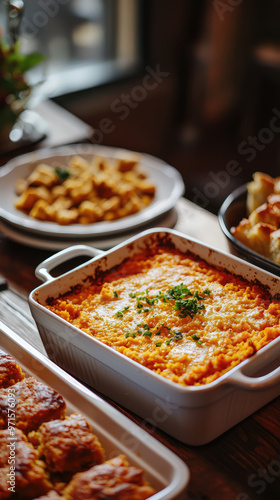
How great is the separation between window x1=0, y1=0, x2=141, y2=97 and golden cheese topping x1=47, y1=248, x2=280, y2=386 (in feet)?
9.11

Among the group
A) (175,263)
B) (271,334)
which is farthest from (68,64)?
(271,334)

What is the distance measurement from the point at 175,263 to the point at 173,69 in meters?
3.49

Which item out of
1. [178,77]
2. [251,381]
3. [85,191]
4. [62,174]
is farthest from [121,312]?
[178,77]

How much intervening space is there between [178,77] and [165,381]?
160 inches

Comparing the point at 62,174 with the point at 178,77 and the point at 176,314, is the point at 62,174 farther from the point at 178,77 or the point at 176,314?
the point at 178,77

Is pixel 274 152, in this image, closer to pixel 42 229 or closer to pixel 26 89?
pixel 26 89

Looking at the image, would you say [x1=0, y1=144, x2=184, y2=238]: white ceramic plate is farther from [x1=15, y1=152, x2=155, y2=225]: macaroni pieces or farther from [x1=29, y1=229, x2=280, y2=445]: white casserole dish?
[x1=29, y1=229, x2=280, y2=445]: white casserole dish

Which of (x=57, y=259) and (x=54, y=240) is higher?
(x=57, y=259)

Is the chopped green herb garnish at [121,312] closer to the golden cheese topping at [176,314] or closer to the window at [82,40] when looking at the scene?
the golden cheese topping at [176,314]

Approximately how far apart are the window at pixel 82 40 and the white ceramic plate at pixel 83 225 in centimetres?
186

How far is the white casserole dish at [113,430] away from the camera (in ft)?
2.87

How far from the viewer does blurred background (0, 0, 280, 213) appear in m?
4.17

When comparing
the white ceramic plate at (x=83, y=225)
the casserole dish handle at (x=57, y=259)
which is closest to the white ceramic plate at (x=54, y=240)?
the white ceramic plate at (x=83, y=225)

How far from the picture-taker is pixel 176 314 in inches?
50.3
